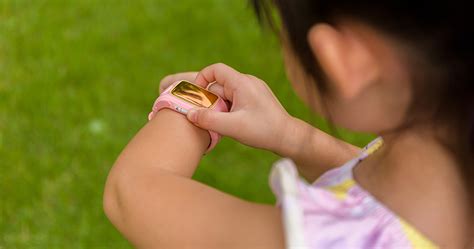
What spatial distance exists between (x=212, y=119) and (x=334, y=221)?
1.13 feet

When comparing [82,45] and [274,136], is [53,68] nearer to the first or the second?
[82,45]

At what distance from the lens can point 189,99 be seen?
1338mm

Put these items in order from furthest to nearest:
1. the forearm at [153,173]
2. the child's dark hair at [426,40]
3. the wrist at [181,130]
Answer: the wrist at [181,130] < the forearm at [153,173] < the child's dark hair at [426,40]

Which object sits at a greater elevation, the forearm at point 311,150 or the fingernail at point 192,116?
the fingernail at point 192,116

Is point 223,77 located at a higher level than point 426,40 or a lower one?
lower

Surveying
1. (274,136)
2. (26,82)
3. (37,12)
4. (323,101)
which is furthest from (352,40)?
(37,12)

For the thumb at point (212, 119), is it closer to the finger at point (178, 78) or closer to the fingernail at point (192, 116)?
the fingernail at point (192, 116)

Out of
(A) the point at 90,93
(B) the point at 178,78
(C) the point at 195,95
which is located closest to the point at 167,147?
(C) the point at 195,95

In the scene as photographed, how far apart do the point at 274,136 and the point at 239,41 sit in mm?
1811

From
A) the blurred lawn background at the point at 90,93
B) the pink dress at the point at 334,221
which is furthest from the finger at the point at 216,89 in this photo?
the blurred lawn background at the point at 90,93

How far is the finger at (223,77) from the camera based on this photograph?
4.41 ft

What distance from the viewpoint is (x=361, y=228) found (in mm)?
1016

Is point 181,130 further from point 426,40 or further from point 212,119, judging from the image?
point 426,40

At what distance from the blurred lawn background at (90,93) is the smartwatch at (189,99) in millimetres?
777
